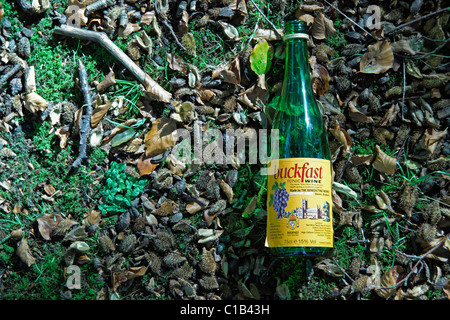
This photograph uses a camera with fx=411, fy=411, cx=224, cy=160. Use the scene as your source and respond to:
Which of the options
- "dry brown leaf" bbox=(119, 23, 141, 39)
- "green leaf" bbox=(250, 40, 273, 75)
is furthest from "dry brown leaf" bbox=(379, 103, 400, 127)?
"dry brown leaf" bbox=(119, 23, 141, 39)

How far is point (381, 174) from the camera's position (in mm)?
1707

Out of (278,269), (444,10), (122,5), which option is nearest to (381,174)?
(278,269)

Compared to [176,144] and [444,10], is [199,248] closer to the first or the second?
[176,144]

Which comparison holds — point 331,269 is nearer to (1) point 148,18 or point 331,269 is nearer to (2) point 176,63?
(2) point 176,63

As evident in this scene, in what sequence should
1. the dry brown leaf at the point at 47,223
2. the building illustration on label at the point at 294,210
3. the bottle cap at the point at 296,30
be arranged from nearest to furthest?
the building illustration on label at the point at 294,210 → the bottle cap at the point at 296,30 → the dry brown leaf at the point at 47,223

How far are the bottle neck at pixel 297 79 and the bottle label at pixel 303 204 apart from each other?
0.90 ft

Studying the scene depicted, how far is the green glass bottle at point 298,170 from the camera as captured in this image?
56.9 inches

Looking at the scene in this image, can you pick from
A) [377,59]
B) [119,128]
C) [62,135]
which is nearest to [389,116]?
[377,59]

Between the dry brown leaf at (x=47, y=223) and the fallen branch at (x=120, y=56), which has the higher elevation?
the fallen branch at (x=120, y=56)

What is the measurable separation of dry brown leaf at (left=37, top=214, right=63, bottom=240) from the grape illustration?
2.86 ft

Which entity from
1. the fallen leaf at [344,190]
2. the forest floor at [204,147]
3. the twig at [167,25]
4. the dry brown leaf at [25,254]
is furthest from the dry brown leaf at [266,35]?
the dry brown leaf at [25,254]

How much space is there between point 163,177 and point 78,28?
714mm

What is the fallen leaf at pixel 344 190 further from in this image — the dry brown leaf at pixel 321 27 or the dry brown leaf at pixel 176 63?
the dry brown leaf at pixel 176 63

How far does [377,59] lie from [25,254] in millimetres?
1635
